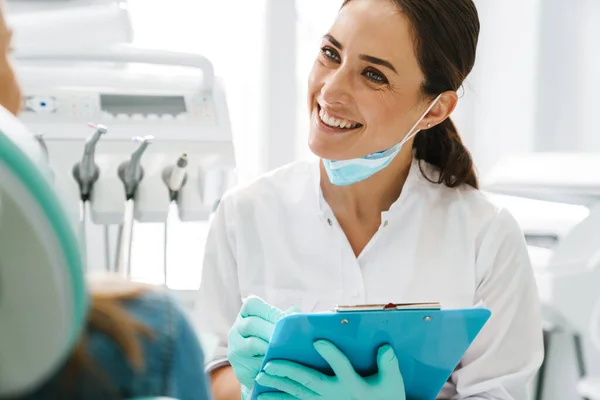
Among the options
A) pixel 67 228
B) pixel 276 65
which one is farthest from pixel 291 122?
pixel 67 228

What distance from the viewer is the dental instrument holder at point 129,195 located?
1598mm

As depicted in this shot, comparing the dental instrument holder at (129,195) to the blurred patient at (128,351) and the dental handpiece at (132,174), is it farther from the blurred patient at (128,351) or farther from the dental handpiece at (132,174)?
the blurred patient at (128,351)

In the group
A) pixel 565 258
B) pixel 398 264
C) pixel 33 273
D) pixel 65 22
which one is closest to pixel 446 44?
pixel 398 264

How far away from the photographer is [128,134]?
68.6 inches

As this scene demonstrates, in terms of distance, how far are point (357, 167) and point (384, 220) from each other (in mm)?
124

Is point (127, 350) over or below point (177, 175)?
over

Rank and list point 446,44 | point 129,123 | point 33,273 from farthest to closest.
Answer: point 129,123 → point 446,44 → point 33,273

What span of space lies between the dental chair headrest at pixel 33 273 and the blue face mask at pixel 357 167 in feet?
3.67

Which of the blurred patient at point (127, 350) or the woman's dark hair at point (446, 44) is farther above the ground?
the blurred patient at point (127, 350)

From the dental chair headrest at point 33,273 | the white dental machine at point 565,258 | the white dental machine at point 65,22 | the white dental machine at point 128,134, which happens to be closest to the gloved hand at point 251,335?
the white dental machine at point 128,134

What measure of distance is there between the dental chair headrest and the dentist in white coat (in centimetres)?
106

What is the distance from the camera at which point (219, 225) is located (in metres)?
1.53

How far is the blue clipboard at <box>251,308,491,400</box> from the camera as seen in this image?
104cm

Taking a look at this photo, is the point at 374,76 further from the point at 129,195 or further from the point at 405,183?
the point at 129,195
